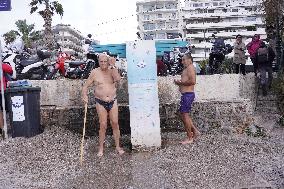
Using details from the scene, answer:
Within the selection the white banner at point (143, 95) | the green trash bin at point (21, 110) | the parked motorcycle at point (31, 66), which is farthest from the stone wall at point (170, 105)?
the parked motorcycle at point (31, 66)

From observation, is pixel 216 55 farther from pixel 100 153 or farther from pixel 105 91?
pixel 100 153

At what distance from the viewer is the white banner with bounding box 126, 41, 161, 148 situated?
7691 mm

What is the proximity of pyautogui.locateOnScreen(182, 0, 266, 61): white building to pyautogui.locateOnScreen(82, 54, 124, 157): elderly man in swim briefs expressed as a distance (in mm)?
63638

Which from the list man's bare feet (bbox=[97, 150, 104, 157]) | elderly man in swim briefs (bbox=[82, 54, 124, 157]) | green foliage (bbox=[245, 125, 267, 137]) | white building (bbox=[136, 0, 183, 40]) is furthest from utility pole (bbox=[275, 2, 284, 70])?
white building (bbox=[136, 0, 183, 40])

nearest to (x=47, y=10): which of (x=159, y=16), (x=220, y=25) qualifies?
(x=220, y=25)

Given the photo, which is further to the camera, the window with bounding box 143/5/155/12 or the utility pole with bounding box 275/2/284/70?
the window with bounding box 143/5/155/12

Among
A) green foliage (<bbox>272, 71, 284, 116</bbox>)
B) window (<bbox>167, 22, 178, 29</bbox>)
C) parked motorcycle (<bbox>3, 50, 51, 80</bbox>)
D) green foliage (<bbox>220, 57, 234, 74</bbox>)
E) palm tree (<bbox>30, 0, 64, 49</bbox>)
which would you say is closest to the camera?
green foliage (<bbox>272, 71, 284, 116</bbox>)

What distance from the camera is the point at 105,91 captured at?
7578 mm

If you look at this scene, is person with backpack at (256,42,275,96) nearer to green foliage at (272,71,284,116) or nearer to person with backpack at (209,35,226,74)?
green foliage at (272,71,284,116)

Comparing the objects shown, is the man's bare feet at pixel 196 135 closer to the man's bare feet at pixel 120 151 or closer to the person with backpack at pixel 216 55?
the man's bare feet at pixel 120 151

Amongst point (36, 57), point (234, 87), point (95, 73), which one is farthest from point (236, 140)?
point (36, 57)

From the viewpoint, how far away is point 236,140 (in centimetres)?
793

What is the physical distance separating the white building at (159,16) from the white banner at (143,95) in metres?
78.4

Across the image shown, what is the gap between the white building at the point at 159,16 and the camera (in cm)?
8788
